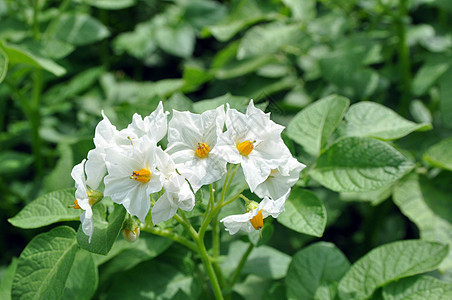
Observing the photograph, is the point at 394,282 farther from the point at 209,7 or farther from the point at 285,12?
the point at 209,7

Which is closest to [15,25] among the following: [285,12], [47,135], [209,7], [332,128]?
[47,135]

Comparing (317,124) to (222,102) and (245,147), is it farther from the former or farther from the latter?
(245,147)

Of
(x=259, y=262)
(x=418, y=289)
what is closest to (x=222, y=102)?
(x=259, y=262)

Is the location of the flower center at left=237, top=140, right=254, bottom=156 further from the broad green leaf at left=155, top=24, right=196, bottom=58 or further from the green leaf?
the broad green leaf at left=155, top=24, right=196, bottom=58

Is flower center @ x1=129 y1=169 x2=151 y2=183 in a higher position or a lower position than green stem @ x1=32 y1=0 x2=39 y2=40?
higher

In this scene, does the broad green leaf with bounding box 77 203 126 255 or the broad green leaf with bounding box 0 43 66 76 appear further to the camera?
the broad green leaf with bounding box 0 43 66 76

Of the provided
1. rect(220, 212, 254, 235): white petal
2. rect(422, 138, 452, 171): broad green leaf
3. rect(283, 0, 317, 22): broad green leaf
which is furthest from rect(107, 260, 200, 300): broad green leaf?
rect(283, 0, 317, 22): broad green leaf

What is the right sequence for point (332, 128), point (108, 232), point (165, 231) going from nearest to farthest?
point (108, 232) < point (165, 231) < point (332, 128)
